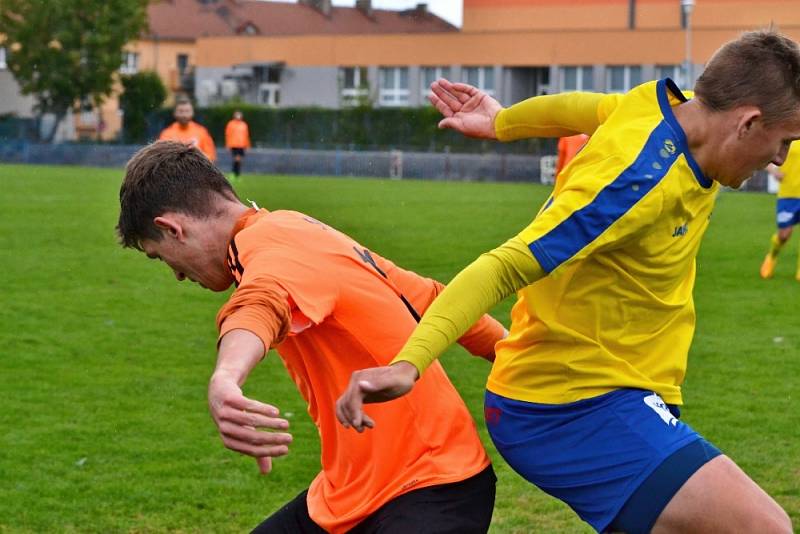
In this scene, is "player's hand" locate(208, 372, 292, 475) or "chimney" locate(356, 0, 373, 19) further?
"chimney" locate(356, 0, 373, 19)

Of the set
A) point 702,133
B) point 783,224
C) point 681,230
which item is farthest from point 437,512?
point 783,224

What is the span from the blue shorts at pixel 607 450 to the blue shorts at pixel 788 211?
12.8 metres

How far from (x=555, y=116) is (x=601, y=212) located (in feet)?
2.74

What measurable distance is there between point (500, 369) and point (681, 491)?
0.65m

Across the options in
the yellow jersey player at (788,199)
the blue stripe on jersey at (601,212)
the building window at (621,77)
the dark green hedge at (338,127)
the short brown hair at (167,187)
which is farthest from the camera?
the building window at (621,77)

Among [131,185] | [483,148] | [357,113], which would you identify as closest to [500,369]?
[131,185]

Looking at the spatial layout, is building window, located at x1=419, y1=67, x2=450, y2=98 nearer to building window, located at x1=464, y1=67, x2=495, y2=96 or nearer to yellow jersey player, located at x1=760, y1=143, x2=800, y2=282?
building window, located at x1=464, y1=67, x2=495, y2=96

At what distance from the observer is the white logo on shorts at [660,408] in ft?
12.0

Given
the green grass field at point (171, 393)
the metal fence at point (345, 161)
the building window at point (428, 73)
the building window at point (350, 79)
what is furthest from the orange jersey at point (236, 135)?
the building window at point (428, 73)

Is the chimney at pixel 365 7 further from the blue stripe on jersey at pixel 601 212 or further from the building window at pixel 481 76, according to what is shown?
the blue stripe on jersey at pixel 601 212

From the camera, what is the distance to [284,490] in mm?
7113

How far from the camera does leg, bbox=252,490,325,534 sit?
12.8 feet

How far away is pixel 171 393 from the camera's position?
369 inches

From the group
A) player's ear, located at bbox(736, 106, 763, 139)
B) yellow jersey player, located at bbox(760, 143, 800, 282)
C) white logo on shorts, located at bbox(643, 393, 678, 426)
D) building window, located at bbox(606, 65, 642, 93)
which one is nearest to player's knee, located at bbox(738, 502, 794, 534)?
white logo on shorts, located at bbox(643, 393, 678, 426)
